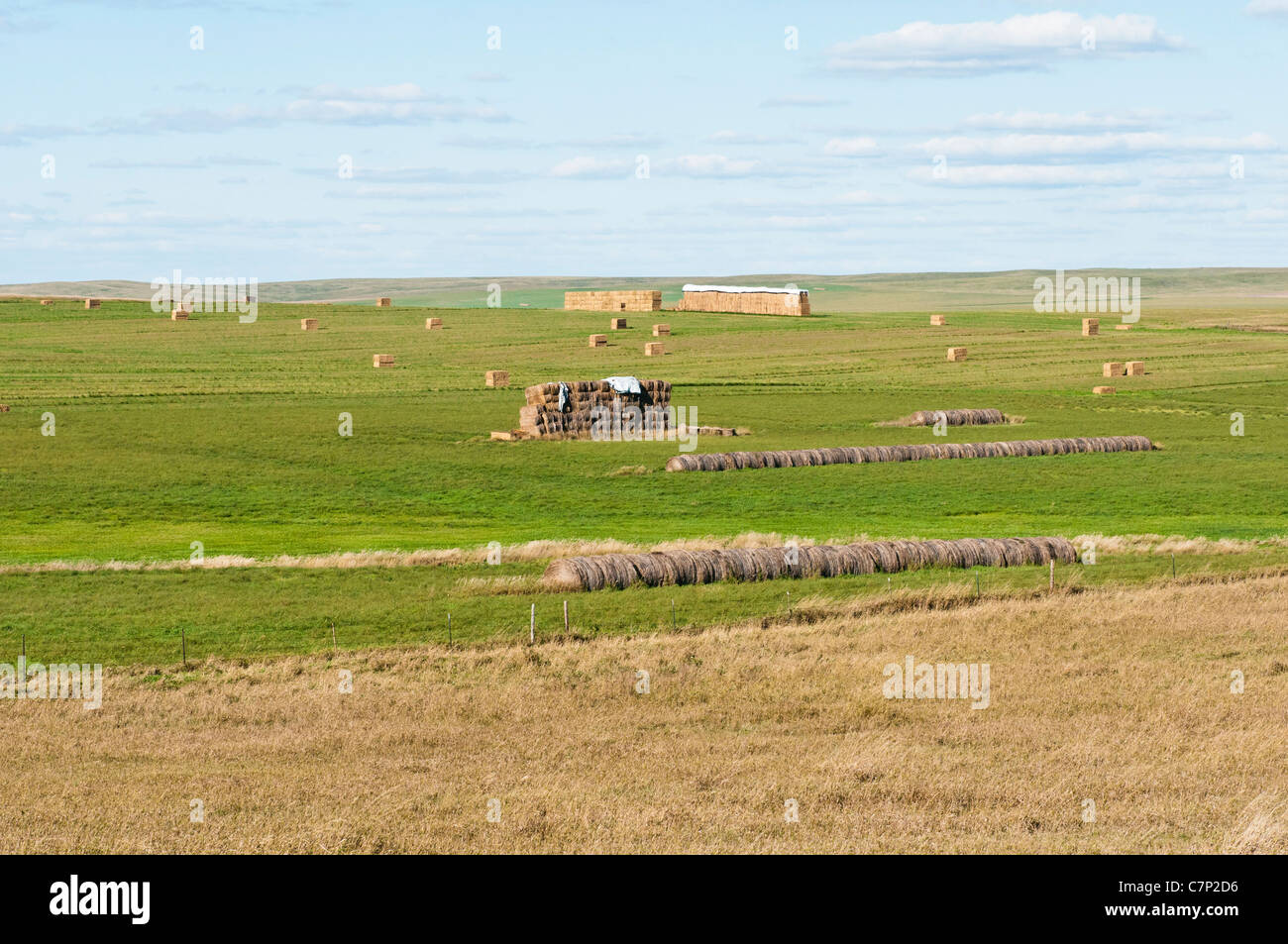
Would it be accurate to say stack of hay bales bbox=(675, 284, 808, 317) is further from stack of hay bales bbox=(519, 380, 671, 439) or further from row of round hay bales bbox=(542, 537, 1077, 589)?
row of round hay bales bbox=(542, 537, 1077, 589)

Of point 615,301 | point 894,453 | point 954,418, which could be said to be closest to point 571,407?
point 894,453

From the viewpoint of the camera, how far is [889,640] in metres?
28.8

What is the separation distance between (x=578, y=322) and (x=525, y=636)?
101 meters

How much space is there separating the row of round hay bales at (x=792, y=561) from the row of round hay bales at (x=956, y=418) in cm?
3158

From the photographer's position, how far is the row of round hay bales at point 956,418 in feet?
230

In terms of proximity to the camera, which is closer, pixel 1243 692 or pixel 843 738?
pixel 843 738

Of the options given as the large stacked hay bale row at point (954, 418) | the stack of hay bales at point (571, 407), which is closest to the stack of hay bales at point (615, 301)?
the large stacked hay bale row at point (954, 418)

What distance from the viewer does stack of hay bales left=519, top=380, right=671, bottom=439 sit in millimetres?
64688

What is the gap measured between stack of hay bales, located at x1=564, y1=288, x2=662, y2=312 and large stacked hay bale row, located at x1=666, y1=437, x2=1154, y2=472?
79.0m

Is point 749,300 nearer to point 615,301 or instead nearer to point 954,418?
point 615,301

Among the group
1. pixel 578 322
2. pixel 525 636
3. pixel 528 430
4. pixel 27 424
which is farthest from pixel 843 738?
pixel 578 322

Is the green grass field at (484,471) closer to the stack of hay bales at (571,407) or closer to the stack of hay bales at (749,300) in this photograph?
the stack of hay bales at (571,407)

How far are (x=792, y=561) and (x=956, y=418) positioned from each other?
36962 millimetres
